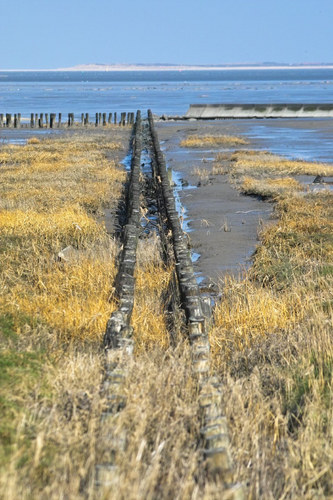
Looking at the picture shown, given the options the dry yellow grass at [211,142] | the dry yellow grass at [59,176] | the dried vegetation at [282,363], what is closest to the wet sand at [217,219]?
the dried vegetation at [282,363]

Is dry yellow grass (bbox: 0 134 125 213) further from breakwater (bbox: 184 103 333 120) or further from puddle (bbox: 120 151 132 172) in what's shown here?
breakwater (bbox: 184 103 333 120)

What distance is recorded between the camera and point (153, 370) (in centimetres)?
511

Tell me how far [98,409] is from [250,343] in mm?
2850

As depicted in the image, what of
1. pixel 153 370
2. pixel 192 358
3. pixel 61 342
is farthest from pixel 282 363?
pixel 61 342

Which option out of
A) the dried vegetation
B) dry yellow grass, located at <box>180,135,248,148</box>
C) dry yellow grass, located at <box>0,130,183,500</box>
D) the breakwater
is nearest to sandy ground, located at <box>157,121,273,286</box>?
the dried vegetation

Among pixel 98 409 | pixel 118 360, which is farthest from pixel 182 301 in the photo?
pixel 98 409

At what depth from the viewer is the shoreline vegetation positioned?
3855 mm

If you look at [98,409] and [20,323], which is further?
[20,323]

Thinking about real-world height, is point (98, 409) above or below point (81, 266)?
above

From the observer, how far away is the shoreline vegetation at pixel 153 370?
3.86m

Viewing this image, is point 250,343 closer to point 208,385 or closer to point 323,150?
point 208,385

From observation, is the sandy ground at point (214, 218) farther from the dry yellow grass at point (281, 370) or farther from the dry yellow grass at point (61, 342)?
the dry yellow grass at point (61, 342)

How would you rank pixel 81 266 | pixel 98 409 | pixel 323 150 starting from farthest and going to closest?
pixel 323 150 → pixel 81 266 → pixel 98 409

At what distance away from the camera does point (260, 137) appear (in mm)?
37438
